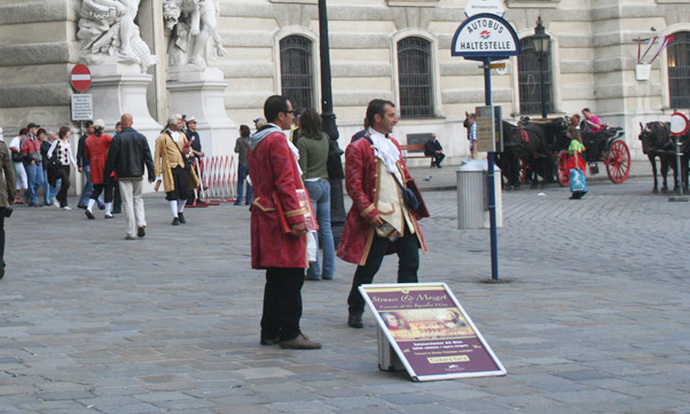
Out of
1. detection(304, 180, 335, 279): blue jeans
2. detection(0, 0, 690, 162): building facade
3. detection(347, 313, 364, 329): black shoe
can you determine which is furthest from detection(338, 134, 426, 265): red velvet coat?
detection(0, 0, 690, 162): building facade

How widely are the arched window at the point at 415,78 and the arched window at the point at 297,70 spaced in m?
2.99

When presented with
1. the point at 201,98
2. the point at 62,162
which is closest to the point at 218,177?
the point at 201,98

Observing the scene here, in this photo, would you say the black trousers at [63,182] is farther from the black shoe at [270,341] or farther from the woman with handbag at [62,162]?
the black shoe at [270,341]

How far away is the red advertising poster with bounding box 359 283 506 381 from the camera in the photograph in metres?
7.57

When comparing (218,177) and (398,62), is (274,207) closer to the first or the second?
(218,177)

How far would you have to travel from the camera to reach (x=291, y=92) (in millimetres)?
33562

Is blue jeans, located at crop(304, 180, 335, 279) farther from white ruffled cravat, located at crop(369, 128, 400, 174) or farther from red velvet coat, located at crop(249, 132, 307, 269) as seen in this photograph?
red velvet coat, located at crop(249, 132, 307, 269)

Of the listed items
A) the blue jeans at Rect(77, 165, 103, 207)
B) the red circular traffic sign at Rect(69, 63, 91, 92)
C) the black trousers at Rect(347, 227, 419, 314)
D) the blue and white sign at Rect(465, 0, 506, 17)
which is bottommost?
the black trousers at Rect(347, 227, 419, 314)

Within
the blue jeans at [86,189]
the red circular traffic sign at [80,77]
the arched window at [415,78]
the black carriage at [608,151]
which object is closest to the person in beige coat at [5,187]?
the blue jeans at [86,189]

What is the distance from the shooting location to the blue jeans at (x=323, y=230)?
12.6 m

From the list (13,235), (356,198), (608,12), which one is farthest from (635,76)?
(356,198)

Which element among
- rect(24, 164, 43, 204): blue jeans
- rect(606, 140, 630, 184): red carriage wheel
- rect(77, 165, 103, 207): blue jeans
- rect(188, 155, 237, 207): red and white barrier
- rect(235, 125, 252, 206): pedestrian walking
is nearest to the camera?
rect(77, 165, 103, 207): blue jeans

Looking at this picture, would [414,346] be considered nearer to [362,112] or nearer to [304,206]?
[304,206]

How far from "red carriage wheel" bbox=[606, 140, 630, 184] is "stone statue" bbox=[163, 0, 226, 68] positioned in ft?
30.9
